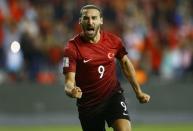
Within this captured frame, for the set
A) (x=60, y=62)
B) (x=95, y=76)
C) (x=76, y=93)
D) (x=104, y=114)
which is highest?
(x=95, y=76)

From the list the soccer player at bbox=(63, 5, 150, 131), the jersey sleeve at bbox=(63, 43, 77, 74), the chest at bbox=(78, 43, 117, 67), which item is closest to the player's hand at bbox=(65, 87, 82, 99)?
the jersey sleeve at bbox=(63, 43, 77, 74)

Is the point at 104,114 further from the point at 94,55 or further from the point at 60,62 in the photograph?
the point at 60,62

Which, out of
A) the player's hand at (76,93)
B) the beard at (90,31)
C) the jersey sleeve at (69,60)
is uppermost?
the beard at (90,31)

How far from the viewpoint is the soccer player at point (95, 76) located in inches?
357

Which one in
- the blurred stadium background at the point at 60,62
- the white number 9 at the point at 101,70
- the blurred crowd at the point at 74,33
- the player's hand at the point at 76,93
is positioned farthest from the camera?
the blurred crowd at the point at 74,33

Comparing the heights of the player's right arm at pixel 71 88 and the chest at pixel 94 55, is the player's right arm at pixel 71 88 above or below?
below

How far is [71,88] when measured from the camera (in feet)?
27.8

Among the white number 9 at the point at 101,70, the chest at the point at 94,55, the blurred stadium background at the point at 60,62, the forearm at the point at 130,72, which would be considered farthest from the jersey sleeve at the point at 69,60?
the blurred stadium background at the point at 60,62

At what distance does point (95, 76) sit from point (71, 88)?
0.80 meters

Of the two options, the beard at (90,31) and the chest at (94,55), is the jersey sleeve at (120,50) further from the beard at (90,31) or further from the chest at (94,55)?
the beard at (90,31)

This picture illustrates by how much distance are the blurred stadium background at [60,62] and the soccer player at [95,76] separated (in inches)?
325

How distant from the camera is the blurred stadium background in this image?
17.7 m

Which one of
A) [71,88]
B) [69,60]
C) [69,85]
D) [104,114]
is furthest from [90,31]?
[104,114]

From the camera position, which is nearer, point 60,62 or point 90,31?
point 90,31
